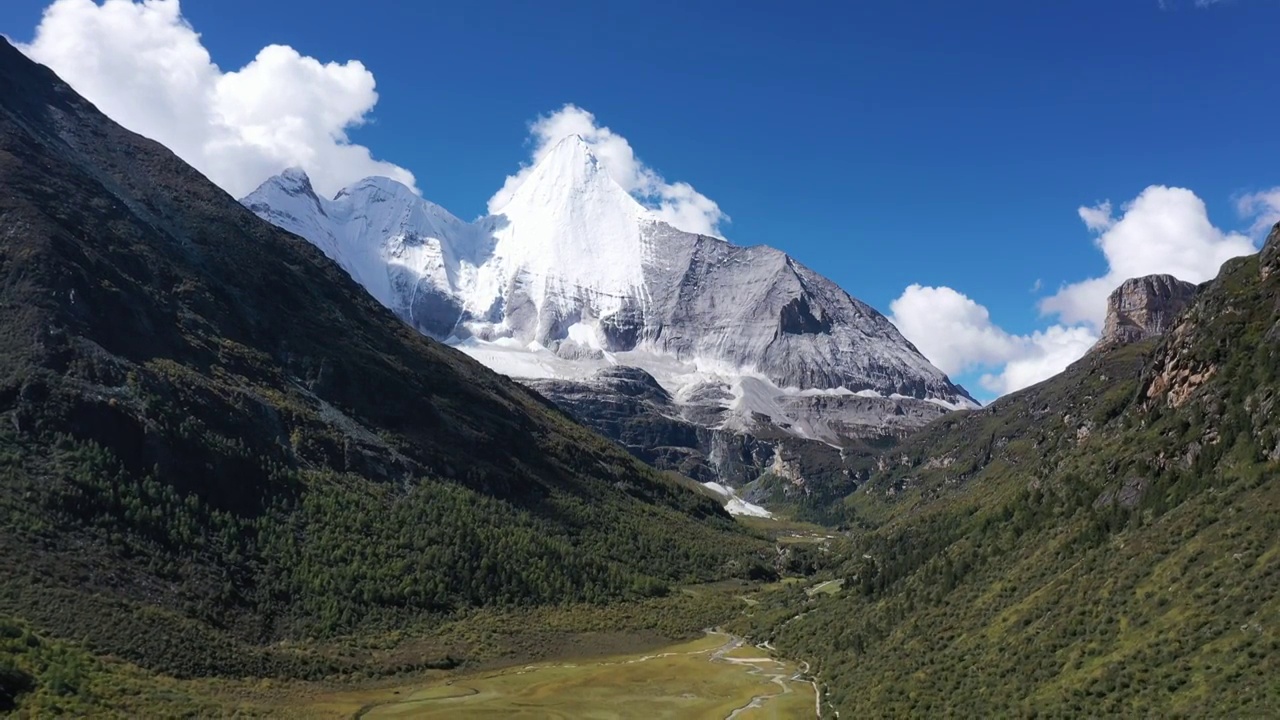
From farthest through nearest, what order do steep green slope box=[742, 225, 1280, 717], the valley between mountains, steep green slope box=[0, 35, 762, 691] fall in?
steep green slope box=[0, 35, 762, 691] → the valley between mountains → steep green slope box=[742, 225, 1280, 717]

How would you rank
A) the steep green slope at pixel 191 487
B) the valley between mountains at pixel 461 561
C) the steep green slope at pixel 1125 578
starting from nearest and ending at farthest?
the steep green slope at pixel 1125 578 < the valley between mountains at pixel 461 561 < the steep green slope at pixel 191 487

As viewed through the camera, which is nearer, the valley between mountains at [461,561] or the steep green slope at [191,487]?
the valley between mountains at [461,561]

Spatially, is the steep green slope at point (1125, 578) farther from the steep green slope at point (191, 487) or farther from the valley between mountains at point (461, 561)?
the steep green slope at point (191, 487)

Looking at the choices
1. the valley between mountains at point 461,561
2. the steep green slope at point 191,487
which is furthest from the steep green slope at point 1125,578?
the steep green slope at point 191,487

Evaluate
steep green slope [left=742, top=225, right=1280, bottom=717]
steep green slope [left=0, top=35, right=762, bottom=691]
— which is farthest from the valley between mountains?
steep green slope [left=0, top=35, right=762, bottom=691]

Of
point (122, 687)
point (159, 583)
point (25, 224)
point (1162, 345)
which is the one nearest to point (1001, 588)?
point (1162, 345)

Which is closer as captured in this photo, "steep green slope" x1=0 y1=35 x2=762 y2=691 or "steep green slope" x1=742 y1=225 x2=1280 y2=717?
"steep green slope" x1=742 y1=225 x2=1280 y2=717

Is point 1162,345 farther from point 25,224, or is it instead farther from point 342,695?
point 25,224

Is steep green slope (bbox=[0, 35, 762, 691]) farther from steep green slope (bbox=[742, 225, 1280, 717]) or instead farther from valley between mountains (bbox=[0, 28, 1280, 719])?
steep green slope (bbox=[742, 225, 1280, 717])

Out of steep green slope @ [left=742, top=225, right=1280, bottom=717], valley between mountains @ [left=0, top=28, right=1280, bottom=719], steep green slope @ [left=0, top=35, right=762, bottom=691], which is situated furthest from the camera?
steep green slope @ [left=0, top=35, right=762, bottom=691]
